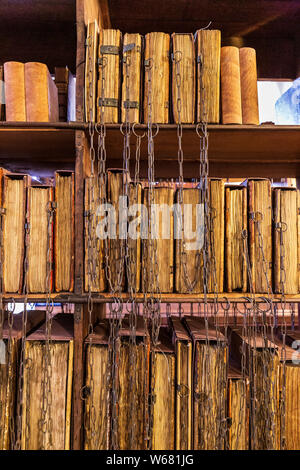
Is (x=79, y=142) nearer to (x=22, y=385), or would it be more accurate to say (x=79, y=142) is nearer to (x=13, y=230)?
(x=13, y=230)

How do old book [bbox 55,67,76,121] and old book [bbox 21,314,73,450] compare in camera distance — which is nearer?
old book [bbox 21,314,73,450]

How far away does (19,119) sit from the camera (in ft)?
3.42

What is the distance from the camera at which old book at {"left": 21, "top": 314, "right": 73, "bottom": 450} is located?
978 millimetres

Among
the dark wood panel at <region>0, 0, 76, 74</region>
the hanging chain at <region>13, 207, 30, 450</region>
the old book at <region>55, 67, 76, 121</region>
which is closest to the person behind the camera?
the hanging chain at <region>13, 207, 30, 450</region>

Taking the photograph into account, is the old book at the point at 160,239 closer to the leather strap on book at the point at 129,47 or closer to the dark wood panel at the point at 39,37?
the leather strap on book at the point at 129,47

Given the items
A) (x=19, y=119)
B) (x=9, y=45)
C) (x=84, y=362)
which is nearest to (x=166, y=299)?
(x=84, y=362)

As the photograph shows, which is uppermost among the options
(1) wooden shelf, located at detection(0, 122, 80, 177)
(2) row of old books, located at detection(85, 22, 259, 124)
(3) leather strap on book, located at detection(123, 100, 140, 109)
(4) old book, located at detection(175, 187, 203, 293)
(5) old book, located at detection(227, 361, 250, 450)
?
(2) row of old books, located at detection(85, 22, 259, 124)

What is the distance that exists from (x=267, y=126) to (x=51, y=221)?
0.81 meters

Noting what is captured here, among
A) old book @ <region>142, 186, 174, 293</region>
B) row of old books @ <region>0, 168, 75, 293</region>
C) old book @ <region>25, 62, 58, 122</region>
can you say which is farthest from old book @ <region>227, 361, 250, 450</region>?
old book @ <region>25, 62, 58, 122</region>

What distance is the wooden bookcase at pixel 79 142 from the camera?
101cm

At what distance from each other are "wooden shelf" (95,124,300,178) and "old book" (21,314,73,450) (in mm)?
774

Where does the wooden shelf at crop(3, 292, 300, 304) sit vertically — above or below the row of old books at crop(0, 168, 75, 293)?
below

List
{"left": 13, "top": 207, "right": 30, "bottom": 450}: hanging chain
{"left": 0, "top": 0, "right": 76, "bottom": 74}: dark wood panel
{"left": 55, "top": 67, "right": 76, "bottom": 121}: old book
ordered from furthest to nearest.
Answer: {"left": 0, "top": 0, "right": 76, "bottom": 74}: dark wood panel < {"left": 55, "top": 67, "right": 76, "bottom": 121}: old book < {"left": 13, "top": 207, "right": 30, "bottom": 450}: hanging chain

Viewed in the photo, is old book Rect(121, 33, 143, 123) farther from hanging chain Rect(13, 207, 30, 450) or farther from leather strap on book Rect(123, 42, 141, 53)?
hanging chain Rect(13, 207, 30, 450)
